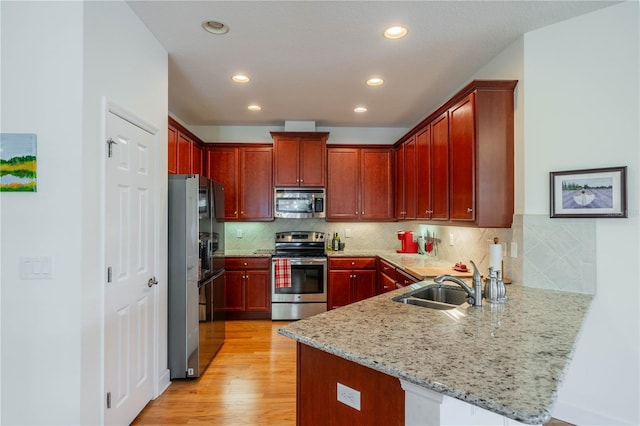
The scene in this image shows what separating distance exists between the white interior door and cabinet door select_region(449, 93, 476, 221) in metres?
→ 2.40

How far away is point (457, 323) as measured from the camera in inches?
57.3

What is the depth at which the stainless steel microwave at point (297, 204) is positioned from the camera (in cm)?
436

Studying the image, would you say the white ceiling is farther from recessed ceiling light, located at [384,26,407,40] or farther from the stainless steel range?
the stainless steel range

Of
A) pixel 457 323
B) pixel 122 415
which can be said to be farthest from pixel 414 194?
pixel 122 415

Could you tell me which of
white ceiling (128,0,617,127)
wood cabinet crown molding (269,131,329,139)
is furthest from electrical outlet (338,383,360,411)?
wood cabinet crown molding (269,131,329,139)

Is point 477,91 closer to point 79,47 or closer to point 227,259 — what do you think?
point 79,47

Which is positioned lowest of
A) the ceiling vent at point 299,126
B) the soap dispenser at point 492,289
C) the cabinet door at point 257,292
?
the cabinet door at point 257,292

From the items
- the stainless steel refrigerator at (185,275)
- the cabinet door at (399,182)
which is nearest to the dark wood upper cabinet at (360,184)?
the cabinet door at (399,182)

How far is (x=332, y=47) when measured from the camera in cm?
246

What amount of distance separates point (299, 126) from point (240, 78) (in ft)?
5.03

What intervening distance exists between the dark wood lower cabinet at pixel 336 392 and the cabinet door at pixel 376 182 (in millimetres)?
3296

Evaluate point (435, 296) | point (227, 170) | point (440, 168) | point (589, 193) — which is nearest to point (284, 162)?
point (227, 170)

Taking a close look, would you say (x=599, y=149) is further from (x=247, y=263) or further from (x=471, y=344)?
(x=247, y=263)

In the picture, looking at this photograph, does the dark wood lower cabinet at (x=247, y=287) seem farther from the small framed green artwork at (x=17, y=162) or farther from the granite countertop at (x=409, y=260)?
the small framed green artwork at (x=17, y=162)
